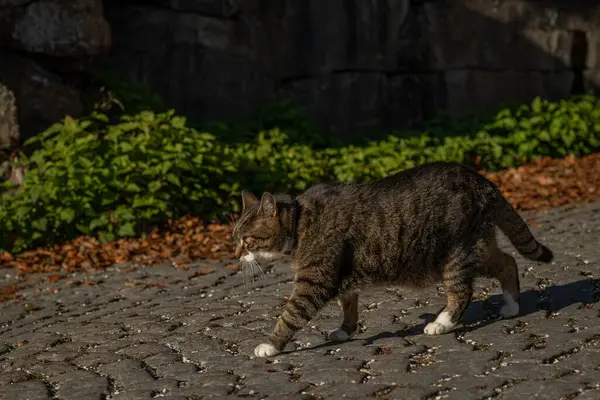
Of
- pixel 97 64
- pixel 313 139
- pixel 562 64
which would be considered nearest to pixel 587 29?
pixel 562 64

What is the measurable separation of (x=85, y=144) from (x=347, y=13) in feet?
19.3

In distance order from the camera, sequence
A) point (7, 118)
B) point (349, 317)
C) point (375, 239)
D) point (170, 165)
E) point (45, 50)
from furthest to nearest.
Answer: point (45, 50) → point (7, 118) → point (170, 165) → point (349, 317) → point (375, 239)

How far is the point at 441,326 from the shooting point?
695 cm

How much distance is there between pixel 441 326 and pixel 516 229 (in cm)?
94

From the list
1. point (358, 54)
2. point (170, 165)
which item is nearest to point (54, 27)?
point (170, 165)

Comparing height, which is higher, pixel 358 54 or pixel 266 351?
pixel 358 54

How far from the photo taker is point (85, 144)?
39.6 ft

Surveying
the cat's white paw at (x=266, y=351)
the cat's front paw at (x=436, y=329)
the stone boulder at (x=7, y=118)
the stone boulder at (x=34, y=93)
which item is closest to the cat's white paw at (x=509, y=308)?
the cat's front paw at (x=436, y=329)

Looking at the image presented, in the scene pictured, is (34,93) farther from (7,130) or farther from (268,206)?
(268,206)

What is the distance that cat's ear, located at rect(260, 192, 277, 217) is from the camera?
6.95m

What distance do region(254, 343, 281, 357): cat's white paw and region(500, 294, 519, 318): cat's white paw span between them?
1689 millimetres

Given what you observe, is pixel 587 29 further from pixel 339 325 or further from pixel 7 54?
pixel 339 325

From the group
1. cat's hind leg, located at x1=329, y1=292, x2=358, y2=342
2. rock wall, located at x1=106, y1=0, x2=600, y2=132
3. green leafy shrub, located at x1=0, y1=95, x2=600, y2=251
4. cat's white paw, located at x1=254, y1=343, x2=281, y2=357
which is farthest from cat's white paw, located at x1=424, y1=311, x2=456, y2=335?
rock wall, located at x1=106, y1=0, x2=600, y2=132

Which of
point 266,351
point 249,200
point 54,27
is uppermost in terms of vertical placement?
point 54,27
